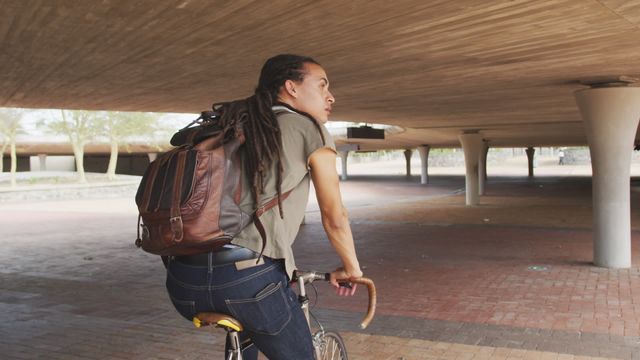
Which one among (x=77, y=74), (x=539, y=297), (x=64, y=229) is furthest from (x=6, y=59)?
(x=64, y=229)

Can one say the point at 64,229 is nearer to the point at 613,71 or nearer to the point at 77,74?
the point at 77,74

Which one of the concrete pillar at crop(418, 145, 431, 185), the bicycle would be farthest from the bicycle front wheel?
the concrete pillar at crop(418, 145, 431, 185)

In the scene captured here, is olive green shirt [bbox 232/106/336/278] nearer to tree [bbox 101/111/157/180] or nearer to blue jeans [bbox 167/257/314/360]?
blue jeans [bbox 167/257/314/360]

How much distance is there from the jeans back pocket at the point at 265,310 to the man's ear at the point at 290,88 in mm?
778

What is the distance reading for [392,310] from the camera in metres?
7.00

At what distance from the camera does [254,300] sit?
2330 mm

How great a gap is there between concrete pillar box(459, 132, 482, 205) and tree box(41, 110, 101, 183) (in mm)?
24148

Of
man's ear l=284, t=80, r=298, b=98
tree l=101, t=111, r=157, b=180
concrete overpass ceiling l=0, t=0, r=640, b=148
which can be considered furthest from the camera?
tree l=101, t=111, r=157, b=180

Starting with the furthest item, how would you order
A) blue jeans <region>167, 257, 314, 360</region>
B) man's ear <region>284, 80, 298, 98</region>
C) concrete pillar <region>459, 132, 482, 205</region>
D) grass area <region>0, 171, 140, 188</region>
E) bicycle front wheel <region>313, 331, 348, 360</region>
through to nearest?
grass area <region>0, 171, 140, 188</region>, concrete pillar <region>459, 132, 482, 205</region>, bicycle front wheel <region>313, 331, 348, 360</region>, man's ear <region>284, 80, 298, 98</region>, blue jeans <region>167, 257, 314, 360</region>

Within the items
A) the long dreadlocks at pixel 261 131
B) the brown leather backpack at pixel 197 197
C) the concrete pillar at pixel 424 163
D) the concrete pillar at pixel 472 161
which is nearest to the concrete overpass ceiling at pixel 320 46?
the long dreadlocks at pixel 261 131

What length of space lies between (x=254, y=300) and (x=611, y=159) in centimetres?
857

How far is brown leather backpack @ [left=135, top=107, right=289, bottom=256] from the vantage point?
2.18 metres

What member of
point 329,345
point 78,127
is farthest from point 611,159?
point 78,127

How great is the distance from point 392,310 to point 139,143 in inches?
1490
